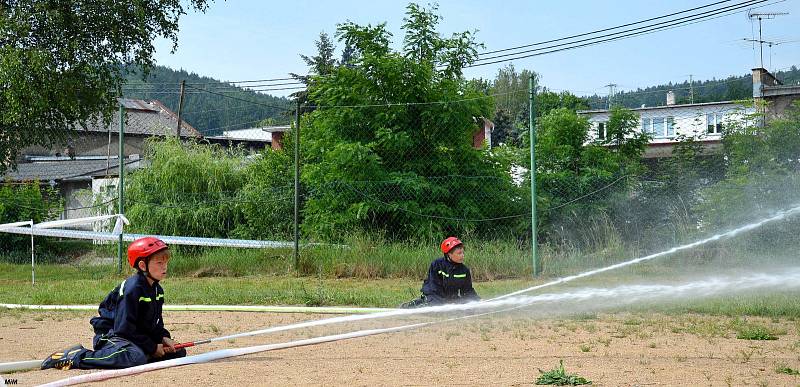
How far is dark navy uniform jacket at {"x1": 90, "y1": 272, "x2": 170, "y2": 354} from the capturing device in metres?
7.31

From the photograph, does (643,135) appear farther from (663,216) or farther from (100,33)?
(100,33)

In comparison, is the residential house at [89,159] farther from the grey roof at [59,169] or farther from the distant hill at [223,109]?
the distant hill at [223,109]

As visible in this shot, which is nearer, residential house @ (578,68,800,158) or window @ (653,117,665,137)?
residential house @ (578,68,800,158)

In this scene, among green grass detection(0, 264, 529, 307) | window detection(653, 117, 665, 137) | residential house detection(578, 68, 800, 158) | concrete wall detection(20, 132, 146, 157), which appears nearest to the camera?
green grass detection(0, 264, 529, 307)

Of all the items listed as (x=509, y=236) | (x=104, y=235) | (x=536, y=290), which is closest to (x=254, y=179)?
(x=104, y=235)

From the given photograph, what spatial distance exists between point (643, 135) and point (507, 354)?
12.4m

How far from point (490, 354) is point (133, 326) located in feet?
10.2

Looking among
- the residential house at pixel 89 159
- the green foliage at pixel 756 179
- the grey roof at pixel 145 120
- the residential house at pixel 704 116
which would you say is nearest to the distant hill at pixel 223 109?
the grey roof at pixel 145 120

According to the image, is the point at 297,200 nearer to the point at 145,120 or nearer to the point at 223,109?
the point at 145,120

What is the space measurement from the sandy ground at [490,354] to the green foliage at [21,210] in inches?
575

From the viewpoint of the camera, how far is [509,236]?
16062 mm

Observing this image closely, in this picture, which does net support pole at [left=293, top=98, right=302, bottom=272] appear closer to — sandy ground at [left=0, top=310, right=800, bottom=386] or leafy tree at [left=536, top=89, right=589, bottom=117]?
leafy tree at [left=536, top=89, right=589, bottom=117]

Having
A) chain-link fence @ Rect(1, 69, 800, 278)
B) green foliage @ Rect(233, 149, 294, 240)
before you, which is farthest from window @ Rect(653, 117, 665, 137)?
green foliage @ Rect(233, 149, 294, 240)

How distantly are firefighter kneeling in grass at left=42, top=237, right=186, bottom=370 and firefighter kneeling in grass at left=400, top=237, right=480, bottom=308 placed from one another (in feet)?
13.8
